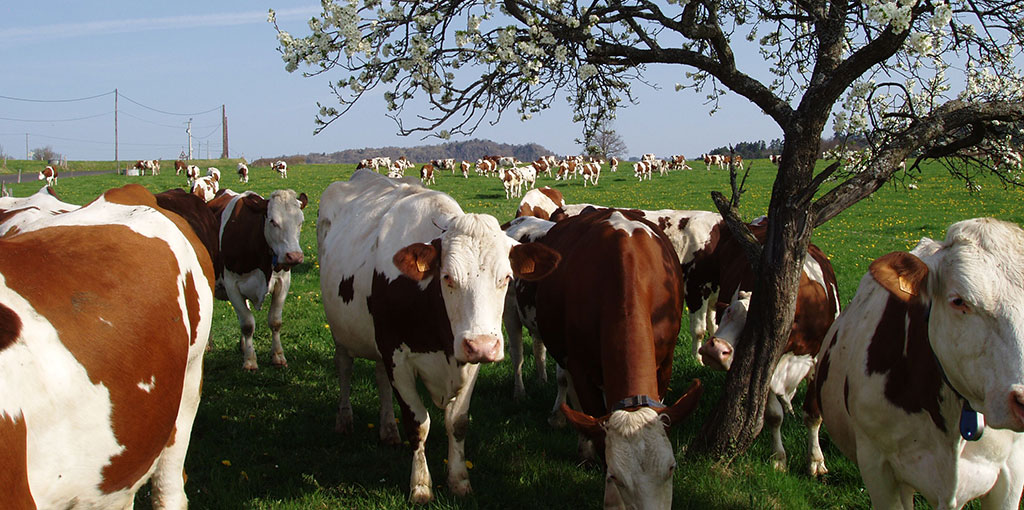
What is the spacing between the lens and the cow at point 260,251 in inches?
364

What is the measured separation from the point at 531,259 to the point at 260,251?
18.7 ft

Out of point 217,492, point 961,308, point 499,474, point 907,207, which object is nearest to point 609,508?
point 499,474

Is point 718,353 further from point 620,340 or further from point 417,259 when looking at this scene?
point 417,259

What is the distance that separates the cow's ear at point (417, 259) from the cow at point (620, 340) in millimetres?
1152

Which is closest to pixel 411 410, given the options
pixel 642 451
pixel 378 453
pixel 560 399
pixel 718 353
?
pixel 378 453

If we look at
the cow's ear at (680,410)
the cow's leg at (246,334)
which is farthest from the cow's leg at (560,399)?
the cow's leg at (246,334)

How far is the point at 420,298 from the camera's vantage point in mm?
5320

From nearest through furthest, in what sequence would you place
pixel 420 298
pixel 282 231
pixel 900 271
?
pixel 900 271
pixel 420 298
pixel 282 231

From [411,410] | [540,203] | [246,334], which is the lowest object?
[246,334]

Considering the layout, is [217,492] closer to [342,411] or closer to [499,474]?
[342,411]

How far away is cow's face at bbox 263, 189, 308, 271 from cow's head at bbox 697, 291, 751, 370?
17.8ft

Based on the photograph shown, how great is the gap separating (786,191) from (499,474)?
301 centimetres

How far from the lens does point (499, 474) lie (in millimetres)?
5664

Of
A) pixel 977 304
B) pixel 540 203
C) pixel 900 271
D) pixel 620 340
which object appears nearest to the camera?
pixel 977 304
